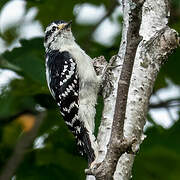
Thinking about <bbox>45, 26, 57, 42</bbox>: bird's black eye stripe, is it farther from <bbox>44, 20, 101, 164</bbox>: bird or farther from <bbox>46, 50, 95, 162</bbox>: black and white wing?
<bbox>46, 50, 95, 162</bbox>: black and white wing

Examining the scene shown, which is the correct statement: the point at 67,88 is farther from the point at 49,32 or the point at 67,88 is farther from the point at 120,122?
the point at 120,122

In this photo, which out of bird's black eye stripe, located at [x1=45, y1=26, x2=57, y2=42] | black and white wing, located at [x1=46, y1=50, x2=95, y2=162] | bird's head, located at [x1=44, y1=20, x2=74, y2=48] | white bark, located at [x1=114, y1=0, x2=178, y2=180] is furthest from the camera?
bird's black eye stripe, located at [x1=45, y1=26, x2=57, y2=42]

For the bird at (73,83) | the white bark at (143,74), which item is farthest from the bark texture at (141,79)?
the bird at (73,83)

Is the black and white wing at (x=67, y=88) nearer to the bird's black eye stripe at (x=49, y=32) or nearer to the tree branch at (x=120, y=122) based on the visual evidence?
the bird's black eye stripe at (x=49, y=32)

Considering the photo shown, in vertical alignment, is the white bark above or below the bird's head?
above

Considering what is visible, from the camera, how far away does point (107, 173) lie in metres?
3.60

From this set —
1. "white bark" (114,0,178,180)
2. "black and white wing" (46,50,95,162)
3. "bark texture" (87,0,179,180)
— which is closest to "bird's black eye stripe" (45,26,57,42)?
"black and white wing" (46,50,95,162)

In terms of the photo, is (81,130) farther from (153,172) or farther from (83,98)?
(153,172)

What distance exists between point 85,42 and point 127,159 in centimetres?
316

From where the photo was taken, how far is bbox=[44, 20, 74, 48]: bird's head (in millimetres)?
6973

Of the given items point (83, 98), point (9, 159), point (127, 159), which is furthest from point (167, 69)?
point (127, 159)

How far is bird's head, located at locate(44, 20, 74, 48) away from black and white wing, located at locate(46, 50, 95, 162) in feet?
0.81

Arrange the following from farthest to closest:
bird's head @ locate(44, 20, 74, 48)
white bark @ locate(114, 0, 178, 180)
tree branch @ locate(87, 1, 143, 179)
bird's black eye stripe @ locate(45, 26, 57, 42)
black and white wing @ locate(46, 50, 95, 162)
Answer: bird's black eye stripe @ locate(45, 26, 57, 42) → bird's head @ locate(44, 20, 74, 48) → black and white wing @ locate(46, 50, 95, 162) → white bark @ locate(114, 0, 178, 180) → tree branch @ locate(87, 1, 143, 179)

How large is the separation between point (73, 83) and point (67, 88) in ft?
0.46
